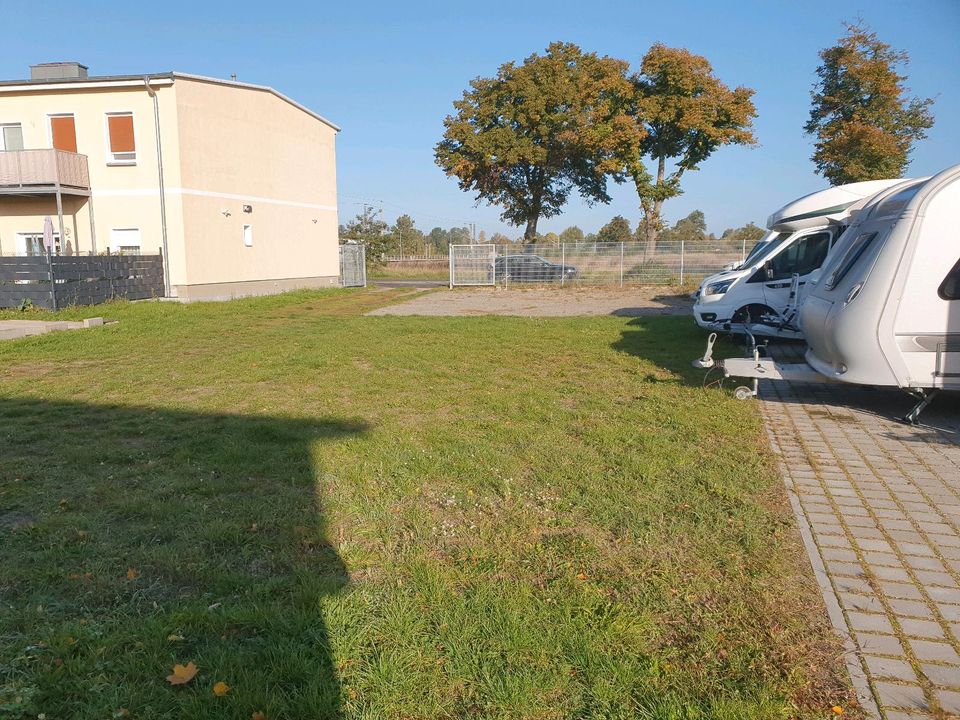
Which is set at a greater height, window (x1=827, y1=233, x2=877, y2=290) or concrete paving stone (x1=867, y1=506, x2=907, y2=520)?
window (x1=827, y1=233, x2=877, y2=290)

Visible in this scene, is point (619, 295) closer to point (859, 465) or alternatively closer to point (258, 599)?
point (859, 465)

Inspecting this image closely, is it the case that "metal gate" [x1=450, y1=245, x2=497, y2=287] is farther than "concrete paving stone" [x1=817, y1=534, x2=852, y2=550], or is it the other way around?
→ "metal gate" [x1=450, y1=245, x2=497, y2=287]

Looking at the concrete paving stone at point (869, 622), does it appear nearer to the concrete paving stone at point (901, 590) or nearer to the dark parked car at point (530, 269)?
the concrete paving stone at point (901, 590)

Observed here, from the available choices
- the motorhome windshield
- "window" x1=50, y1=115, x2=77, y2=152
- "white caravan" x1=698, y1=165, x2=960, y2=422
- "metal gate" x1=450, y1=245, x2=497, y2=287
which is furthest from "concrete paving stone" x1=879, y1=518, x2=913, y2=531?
"metal gate" x1=450, y1=245, x2=497, y2=287

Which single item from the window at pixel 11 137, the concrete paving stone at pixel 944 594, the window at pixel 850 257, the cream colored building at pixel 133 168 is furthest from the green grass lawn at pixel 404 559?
the window at pixel 11 137

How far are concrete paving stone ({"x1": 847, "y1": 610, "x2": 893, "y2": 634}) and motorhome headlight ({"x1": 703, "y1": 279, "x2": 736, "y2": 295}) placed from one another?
396 inches

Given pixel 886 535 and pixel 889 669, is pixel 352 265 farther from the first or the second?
pixel 889 669

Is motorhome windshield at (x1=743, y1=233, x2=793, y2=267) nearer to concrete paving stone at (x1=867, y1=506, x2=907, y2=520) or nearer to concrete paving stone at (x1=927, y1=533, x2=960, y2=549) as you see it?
concrete paving stone at (x1=867, y1=506, x2=907, y2=520)

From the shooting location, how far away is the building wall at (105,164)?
21.4 metres

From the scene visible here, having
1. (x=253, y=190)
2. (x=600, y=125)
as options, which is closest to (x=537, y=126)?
(x=600, y=125)

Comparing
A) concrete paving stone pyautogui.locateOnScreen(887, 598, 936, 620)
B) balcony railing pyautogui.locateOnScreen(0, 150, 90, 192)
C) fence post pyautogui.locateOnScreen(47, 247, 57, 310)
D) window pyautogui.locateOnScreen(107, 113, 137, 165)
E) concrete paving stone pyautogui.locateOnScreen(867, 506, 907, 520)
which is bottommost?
concrete paving stone pyautogui.locateOnScreen(887, 598, 936, 620)

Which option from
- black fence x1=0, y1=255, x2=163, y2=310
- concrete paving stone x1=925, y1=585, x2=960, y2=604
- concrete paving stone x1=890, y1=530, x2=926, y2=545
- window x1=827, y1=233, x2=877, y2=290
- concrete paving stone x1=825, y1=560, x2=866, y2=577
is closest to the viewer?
concrete paving stone x1=925, y1=585, x2=960, y2=604

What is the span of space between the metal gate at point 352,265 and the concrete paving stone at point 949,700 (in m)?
32.0

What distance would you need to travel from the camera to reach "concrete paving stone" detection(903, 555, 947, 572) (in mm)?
3686
